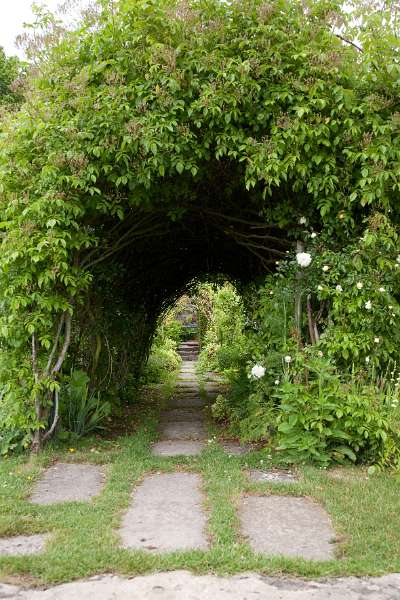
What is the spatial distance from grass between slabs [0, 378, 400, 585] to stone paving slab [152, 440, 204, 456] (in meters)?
0.18

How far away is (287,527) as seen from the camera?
311cm

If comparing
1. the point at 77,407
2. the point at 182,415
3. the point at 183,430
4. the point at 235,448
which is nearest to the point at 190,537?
the point at 235,448

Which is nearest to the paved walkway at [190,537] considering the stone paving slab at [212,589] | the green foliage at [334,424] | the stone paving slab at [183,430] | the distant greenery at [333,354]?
the stone paving slab at [212,589]

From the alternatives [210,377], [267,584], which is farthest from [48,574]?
[210,377]

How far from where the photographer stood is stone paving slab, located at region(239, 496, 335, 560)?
110 inches

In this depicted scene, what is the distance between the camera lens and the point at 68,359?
5.68 metres

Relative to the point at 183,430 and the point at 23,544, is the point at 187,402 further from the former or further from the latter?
the point at 23,544

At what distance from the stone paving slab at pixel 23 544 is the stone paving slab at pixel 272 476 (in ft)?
5.45

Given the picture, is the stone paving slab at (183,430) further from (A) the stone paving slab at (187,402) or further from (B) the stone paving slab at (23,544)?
(B) the stone paving slab at (23,544)

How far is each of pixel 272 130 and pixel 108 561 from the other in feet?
11.2

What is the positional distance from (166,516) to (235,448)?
1911mm

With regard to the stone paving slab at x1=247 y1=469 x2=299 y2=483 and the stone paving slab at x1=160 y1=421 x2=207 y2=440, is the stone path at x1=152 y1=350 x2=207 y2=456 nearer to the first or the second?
the stone paving slab at x1=160 y1=421 x2=207 y2=440

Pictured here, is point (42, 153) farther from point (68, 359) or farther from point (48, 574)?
point (48, 574)

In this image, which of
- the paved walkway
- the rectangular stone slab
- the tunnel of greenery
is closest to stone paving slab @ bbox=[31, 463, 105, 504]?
the paved walkway
